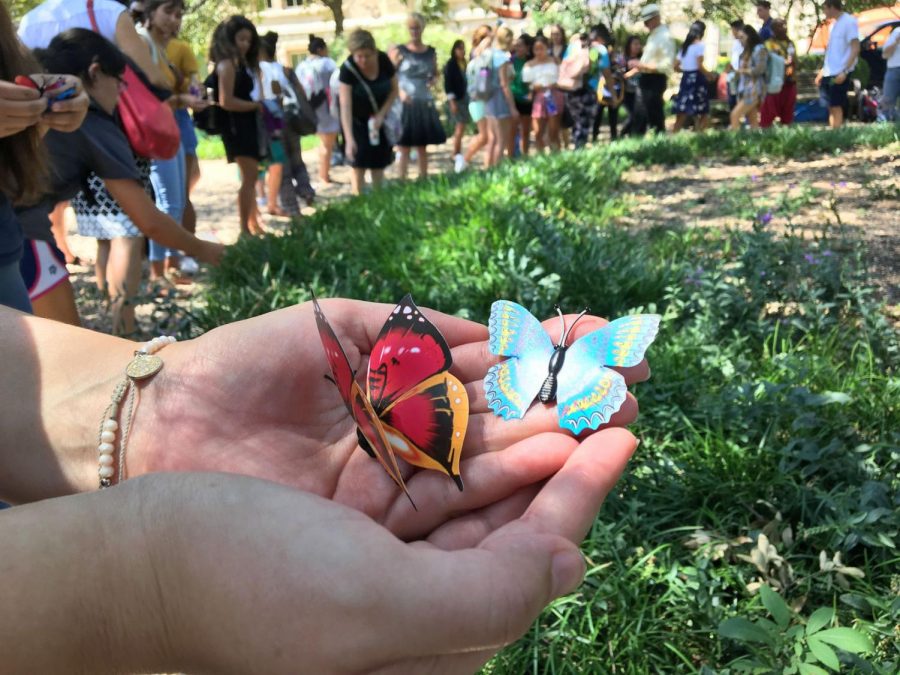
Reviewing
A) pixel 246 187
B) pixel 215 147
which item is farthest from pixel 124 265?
pixel 215 147

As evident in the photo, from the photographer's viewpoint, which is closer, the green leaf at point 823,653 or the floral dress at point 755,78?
the green leaf at point 823,653

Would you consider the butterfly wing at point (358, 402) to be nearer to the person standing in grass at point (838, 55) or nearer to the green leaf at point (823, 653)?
the green leaf at point (823, 653)

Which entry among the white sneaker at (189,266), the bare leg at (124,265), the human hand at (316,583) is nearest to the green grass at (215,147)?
the white sneaker at (189,266)

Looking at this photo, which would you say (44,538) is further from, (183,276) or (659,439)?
Result: (183,276)

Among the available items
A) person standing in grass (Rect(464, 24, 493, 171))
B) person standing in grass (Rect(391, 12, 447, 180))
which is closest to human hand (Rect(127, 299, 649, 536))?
person standing in grass (Rect(391, 12, 447, 180))

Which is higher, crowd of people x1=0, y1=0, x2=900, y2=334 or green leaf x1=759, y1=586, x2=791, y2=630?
crowd of people x1=0, y1=0, x2=900, y2=334

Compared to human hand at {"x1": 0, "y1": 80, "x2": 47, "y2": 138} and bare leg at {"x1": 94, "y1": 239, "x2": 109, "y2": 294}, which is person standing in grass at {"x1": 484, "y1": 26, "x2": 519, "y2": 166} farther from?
human hand at {"x1": 0, "y1": 80, "x2": 47, "y2": 138}

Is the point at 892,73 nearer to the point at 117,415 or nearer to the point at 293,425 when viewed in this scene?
the point at 293,425
